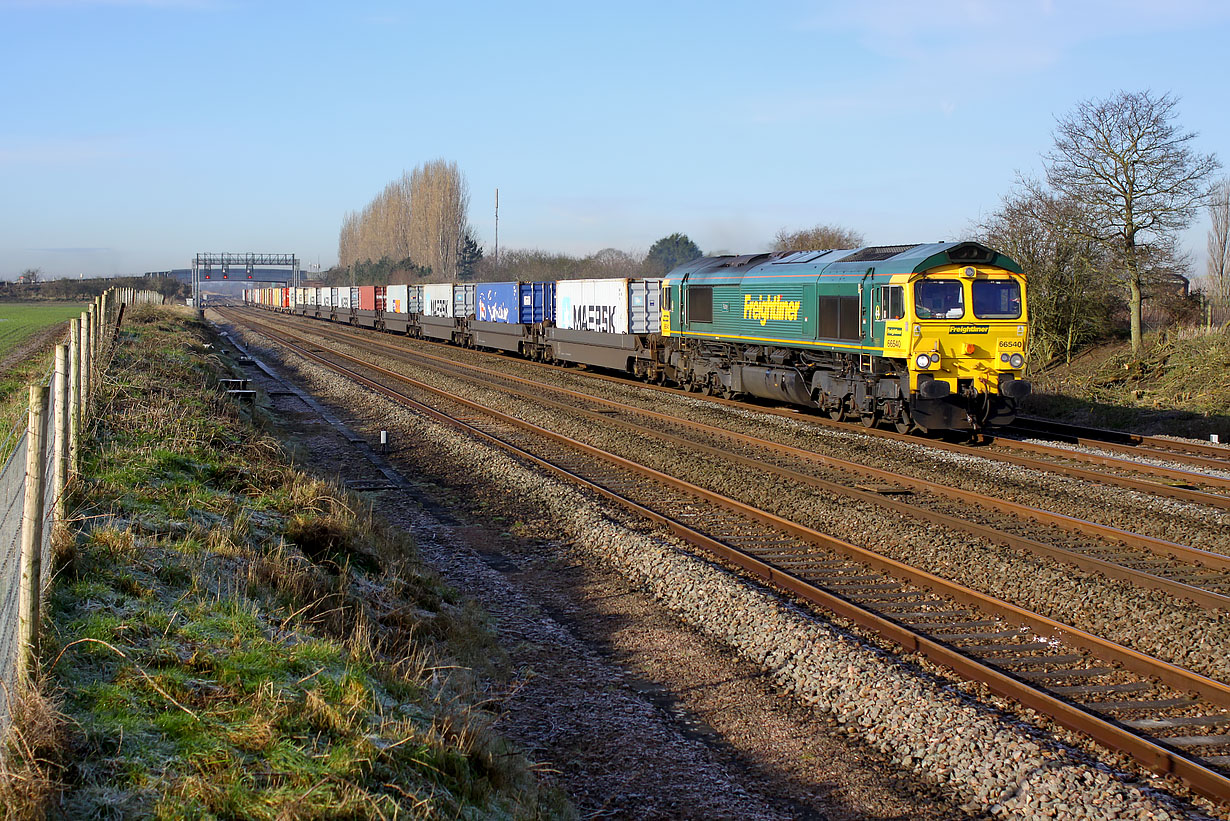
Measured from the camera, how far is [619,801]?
18.0ft

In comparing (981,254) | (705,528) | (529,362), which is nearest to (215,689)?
(705,528)

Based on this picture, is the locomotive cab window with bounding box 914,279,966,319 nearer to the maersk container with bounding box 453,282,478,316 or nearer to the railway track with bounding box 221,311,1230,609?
the railway track with bounding box 221,311,1230,609

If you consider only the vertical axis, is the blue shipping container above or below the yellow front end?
above

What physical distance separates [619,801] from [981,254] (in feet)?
48.0

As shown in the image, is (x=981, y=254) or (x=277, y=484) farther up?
(x=981, y=254)

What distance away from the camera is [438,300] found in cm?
4875

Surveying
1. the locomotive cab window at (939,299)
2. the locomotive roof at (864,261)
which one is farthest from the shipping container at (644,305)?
the locomotive cab window at (939,299)

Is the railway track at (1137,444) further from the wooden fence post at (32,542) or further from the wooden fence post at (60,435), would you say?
the wooden fence post at (32,542)

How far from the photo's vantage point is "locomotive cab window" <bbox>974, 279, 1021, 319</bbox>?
1748 cm

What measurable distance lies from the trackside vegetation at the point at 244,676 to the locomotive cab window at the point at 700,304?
52.0 ft

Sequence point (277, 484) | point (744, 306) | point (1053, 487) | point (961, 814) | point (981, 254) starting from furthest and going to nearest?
point (744, 306), point (981, 254), point (1053, 487), point (277, 484), point (961, 814)

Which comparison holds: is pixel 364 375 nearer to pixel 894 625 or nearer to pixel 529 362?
pixel 529 362

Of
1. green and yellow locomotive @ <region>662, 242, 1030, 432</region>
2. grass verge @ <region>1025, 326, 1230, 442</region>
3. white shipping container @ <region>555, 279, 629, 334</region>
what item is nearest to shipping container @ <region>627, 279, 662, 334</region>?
white shipping container @ <region>555, 279, 629, 334</region>

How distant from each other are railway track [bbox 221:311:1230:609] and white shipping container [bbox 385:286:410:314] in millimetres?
34807
